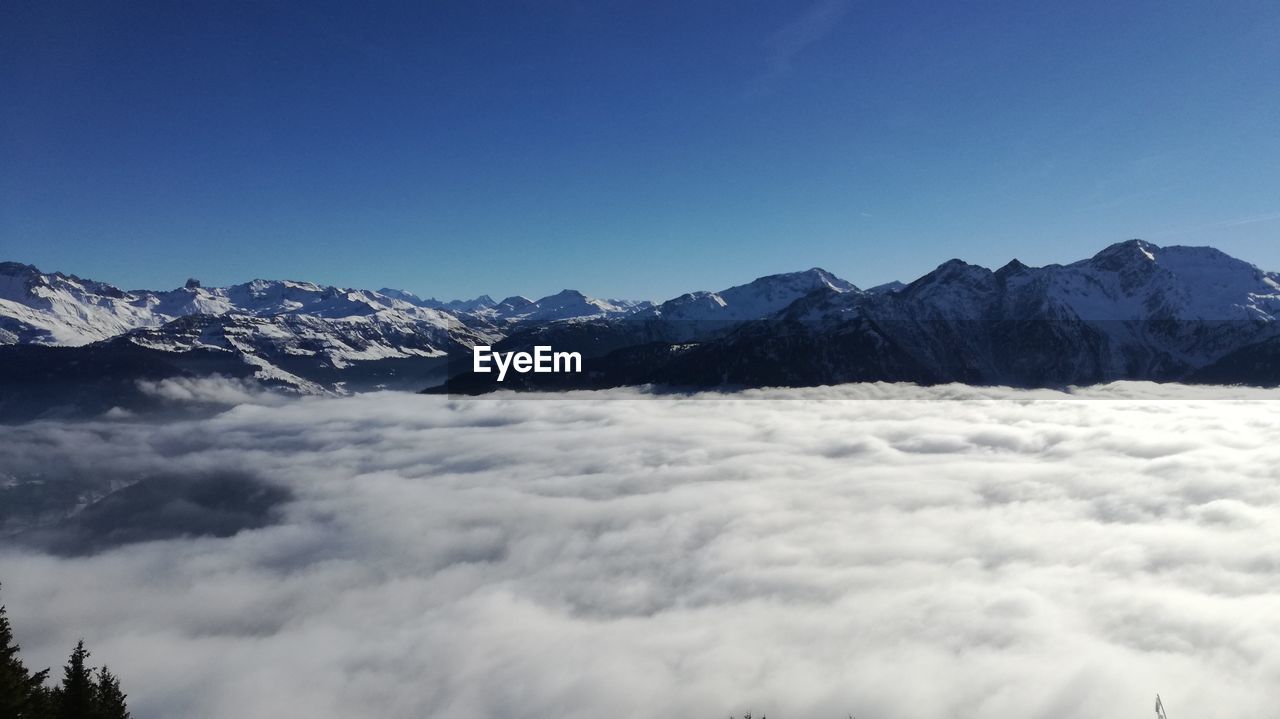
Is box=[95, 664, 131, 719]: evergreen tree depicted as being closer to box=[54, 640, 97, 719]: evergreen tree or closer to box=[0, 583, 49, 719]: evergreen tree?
box=[54, 640, 97, 719]: evergreen tree

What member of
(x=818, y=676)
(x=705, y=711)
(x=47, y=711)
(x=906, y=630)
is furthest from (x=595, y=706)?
(x=47, y=711)

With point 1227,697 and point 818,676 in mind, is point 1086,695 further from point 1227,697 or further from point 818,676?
point 818,676

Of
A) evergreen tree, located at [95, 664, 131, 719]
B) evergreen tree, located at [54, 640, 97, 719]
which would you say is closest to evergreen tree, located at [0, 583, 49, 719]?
evergreen tree, located at [54, 640, 97, 719]

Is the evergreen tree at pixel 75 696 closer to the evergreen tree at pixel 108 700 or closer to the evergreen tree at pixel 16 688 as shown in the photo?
the evergreen tree at pixel 108 700

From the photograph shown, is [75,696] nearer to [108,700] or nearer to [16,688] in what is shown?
[108,700]

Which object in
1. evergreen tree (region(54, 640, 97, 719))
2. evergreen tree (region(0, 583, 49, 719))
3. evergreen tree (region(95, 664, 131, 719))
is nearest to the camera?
evergreen tree (region(0, 583, 49, 719))
